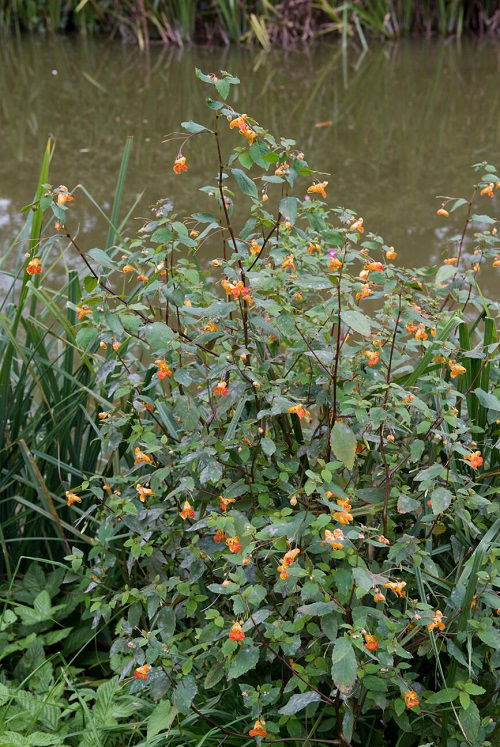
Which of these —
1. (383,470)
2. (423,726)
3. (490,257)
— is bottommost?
(423,726)

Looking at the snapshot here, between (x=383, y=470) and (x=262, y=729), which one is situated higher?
(x=383, y=470)

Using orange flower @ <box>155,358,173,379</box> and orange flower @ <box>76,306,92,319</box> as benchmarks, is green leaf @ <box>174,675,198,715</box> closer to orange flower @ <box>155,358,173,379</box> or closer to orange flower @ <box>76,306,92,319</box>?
orange flower @ <box>155,358,173,379</box>

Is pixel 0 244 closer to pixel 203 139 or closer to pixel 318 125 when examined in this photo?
pixel 203 139

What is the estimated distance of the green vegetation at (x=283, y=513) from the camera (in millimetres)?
1273

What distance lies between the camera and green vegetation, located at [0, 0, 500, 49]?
6961mm

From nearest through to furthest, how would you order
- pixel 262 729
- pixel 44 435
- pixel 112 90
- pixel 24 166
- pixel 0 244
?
pixel 262 729 < pixel 44 435 < pixel 0 244 < pixel 24 166 < pixel 112 90

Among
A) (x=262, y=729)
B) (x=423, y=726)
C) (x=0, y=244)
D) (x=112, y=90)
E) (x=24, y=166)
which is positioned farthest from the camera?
(x=112, y=90)

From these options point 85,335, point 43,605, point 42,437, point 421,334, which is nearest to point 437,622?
point 421,334

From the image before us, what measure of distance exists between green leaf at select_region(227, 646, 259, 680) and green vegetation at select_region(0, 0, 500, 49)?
630 cm

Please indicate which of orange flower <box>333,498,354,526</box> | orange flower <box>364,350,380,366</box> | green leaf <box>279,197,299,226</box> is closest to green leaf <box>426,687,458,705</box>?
orange flower <box>333,498,354,526</box>

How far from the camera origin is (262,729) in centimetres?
127

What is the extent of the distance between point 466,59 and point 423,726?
19.4ft

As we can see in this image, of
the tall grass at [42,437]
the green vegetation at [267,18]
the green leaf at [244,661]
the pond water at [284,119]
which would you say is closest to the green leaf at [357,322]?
the green leaf at [244,661]

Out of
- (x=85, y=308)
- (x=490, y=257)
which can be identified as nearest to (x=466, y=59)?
(x=490, y=257)
